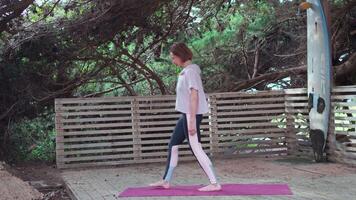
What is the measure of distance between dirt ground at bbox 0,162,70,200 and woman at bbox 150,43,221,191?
2192mm

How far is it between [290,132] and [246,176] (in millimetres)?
2870

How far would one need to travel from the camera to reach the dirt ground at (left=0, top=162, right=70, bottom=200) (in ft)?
25.1

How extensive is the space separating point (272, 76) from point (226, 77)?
137 cm

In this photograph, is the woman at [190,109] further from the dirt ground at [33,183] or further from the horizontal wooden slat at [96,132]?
the horizontal wooden slat at [96,132]

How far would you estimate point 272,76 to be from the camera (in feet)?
46.2

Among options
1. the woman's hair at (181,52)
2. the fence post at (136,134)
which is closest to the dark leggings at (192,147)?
the woman's hair at (181,52)

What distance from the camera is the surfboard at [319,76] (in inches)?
400

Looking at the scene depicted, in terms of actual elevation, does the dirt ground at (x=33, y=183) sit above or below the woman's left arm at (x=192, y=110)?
below

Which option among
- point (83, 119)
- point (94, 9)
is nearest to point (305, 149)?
point (83, 119)

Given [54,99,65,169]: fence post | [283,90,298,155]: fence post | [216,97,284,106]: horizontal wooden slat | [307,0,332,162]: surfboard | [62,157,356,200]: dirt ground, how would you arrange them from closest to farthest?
[62,157,356,200]: dirt ground < [307,0,332,162]: surfboard < [54,99,65,169]: fence post < [283,90,298,155]: fence post < [216,97,284,106]: horizontal wooden slat

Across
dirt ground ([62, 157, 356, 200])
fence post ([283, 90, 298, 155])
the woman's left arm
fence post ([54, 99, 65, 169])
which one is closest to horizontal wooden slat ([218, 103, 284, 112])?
fence post ([283, 90, 298, 155])

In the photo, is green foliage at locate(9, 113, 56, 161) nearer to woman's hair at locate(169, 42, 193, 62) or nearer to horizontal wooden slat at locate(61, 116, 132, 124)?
horizontal wooden slat at locate(61, 116, 132, 124)

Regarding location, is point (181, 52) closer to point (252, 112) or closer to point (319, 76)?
point (319, 76)

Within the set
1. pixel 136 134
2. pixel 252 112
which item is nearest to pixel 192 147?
pixel 136 134
